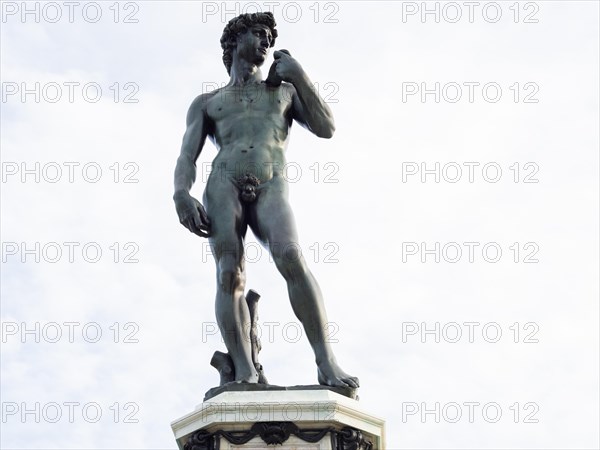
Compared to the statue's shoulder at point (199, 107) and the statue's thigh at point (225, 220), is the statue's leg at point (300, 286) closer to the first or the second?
the statue's thigh at point (225, 220)

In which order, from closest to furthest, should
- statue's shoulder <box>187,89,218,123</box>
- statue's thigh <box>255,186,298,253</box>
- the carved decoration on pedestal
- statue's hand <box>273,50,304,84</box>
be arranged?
the carved decoration on pedestal, statue's thigh <box>255,186,298,253</box>, statue's hand <box>273,50,304,84</box>, statue's shoulder <box>187,89,218,123</box>

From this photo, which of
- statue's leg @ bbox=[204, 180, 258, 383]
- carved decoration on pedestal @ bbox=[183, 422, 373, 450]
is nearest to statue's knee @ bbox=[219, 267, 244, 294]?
statue's leg @ bbox=[204, 180, 258, 383]

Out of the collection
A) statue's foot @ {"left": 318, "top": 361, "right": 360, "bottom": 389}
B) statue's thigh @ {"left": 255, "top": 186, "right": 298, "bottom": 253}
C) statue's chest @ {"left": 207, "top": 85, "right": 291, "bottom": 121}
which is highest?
statue's chest @ {"left": 207, "top": 85, "right": 291, "bottom": 121}

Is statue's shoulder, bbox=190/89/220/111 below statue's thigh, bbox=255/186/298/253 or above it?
above

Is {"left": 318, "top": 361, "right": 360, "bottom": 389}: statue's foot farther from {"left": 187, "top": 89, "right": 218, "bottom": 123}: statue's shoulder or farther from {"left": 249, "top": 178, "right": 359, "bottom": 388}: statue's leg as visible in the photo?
{"left": 187, "top": 89, "right": 218, "bottom": 123}: statue's shoulder

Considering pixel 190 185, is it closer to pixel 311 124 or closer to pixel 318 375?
pixel 311 124

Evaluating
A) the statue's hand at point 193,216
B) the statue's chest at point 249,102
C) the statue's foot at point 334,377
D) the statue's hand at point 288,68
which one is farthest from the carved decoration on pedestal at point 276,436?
the statue's hand at point 288,68

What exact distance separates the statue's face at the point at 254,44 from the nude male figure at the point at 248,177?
0.01 meters

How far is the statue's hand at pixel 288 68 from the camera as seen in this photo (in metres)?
16.1

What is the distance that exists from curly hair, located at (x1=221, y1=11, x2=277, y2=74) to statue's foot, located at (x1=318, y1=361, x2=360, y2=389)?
14.2ft

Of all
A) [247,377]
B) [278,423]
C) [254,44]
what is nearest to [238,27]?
[254,44]

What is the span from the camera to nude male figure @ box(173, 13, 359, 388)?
1504 centimetres

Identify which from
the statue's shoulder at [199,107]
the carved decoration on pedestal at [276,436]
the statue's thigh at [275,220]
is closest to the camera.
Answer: the carved decoration on pedestal at [276,436]

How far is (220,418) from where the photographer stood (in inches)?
557
